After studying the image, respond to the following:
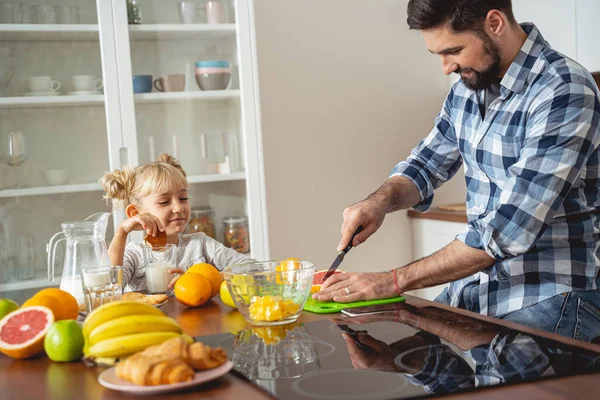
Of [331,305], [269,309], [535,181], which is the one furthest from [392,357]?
[535,181]

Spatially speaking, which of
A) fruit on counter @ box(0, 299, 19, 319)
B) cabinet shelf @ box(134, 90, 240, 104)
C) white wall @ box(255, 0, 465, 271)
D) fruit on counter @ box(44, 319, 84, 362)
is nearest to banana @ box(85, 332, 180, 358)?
fruit on counter @ box(44, 319, 84, 362)

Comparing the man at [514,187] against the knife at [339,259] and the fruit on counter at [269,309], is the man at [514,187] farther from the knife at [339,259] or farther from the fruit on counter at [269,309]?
the fruit on counter at [269,309]

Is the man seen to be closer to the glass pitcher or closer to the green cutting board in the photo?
the green cutting board

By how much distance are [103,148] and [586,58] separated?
2056 millimetres

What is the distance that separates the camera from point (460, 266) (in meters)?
1.63

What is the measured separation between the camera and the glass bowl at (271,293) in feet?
4.35

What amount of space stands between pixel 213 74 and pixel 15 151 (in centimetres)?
93

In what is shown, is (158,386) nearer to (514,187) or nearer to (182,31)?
(514,187)

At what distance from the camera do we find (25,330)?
4.03 feet

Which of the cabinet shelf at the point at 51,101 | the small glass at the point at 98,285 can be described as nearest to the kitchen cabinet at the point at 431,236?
the cabinet shelf at the point at 51,101

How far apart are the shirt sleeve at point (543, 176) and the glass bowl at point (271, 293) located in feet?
1.51

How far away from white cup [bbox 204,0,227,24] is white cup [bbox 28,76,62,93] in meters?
0.74

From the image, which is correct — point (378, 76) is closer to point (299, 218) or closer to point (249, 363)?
point (299, 218)

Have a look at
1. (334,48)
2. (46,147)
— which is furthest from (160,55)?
(334,48)
